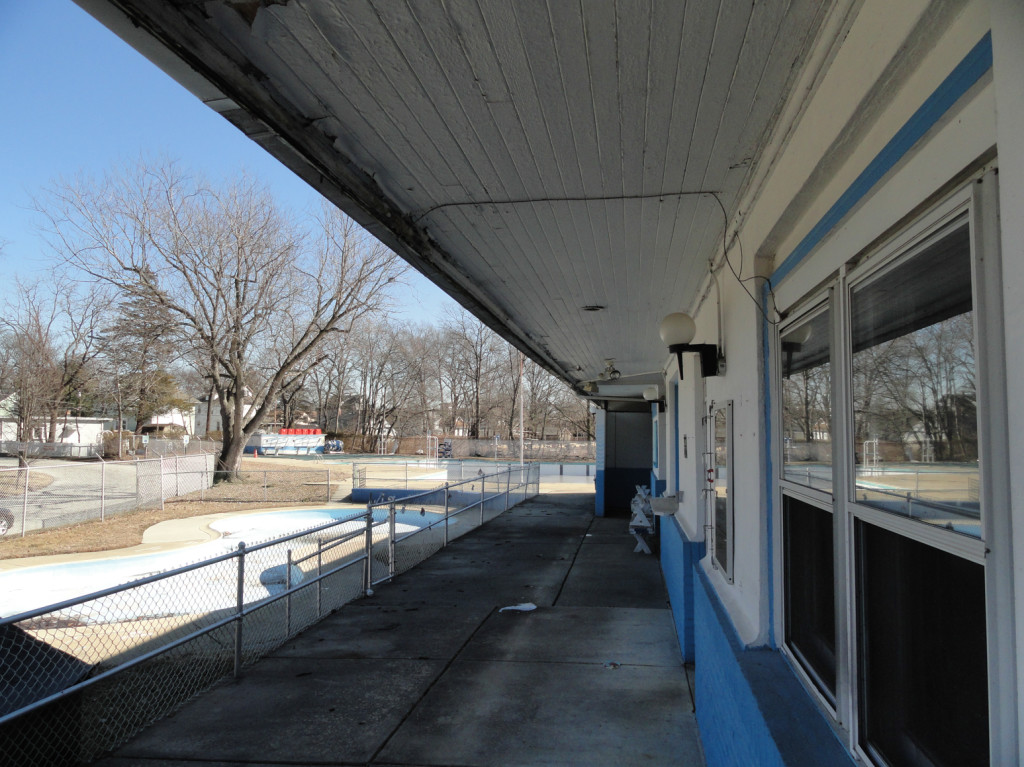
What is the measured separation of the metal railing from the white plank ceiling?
2.74 metres

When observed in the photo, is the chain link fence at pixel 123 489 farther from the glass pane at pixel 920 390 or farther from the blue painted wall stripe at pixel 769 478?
the glass pane at pixel 920 390

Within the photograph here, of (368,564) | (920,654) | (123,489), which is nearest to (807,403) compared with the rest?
(920,654)

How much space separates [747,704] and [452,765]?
2.14 meters

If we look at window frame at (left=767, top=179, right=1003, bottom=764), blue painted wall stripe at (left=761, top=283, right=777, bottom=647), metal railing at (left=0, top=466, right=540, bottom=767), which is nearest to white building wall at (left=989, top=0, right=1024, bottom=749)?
window frame at (left=767, top=179, right=1003, bottom=764)

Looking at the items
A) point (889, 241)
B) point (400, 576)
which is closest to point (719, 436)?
point (889, 241)

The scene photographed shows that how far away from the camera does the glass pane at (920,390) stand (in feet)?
4.33

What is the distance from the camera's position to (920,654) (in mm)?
1541

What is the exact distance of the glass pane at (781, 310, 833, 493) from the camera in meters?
2.31

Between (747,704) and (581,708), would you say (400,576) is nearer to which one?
(581,708)

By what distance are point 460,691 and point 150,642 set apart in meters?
4.16

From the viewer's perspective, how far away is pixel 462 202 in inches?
151

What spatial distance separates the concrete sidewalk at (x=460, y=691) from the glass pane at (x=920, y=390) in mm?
3017

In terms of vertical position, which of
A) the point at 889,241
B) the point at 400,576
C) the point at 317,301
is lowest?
the point at 400,576

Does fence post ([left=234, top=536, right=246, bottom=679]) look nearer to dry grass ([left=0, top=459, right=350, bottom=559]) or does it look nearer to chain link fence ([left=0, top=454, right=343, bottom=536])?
chain link fence ([left=0, top=454, right=343, bottom=536])
